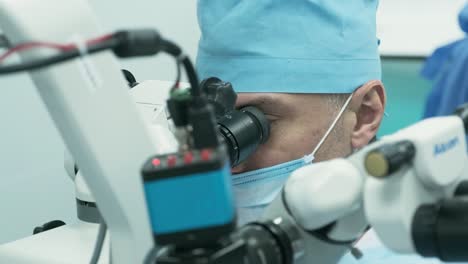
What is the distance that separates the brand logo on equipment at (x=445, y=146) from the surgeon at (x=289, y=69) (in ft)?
2.03

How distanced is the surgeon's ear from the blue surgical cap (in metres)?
0.04

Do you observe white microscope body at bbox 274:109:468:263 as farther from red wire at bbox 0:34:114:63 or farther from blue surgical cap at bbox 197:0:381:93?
blue surgical cap at bbox 197:0:381:93

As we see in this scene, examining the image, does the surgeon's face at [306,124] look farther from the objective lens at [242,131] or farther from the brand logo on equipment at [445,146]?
the brand logo on equipment at [445,146]

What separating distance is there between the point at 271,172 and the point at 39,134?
2.48 ft

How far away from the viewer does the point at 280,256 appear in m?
0.70

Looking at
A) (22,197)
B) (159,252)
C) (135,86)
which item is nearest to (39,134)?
(22,197)

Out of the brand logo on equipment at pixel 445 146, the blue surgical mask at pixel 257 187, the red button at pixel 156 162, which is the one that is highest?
the red button at pixel 156 162

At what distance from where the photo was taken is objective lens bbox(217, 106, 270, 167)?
1076 mm

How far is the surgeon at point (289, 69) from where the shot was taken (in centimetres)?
126

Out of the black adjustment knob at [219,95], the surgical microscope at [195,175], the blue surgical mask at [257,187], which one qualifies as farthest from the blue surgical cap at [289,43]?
the surgical microscope at [195,175]

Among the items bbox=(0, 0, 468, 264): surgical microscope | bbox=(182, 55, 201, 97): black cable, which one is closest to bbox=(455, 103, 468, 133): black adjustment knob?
bbox=(0, 0, 468, 264): surgical microscope

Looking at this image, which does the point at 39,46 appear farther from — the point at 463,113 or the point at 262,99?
the point at 262,99

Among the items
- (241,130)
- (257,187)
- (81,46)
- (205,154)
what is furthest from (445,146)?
(257,187)

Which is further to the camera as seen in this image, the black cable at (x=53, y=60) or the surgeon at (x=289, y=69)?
the surgeon at (x=289, y=69)
